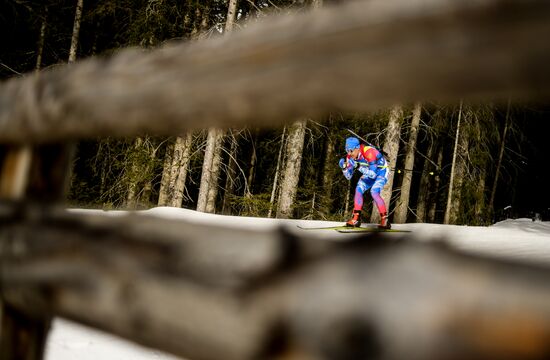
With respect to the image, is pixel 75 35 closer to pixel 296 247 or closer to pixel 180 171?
pixel 180 171

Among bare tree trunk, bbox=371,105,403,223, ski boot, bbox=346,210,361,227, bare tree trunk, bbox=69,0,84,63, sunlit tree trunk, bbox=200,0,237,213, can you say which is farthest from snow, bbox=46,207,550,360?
bare tree trunk, bbox=69,0,84,63

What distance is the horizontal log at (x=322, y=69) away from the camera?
1.31ft

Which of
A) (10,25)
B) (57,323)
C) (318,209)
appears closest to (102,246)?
(57,323)

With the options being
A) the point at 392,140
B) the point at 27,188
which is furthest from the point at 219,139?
the point at 27,188

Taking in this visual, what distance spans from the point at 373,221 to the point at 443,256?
9.61m

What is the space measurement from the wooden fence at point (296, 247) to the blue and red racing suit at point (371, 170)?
670 cm

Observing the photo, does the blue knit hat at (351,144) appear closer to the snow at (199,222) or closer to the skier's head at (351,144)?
the skier's head at (351,144)

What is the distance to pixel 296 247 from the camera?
19.8 inches

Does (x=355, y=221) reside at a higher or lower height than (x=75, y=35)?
lower

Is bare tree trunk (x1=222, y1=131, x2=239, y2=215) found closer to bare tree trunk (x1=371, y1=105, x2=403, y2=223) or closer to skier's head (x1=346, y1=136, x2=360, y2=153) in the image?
skier's head (x1=346, y1=136, x2=360, y2=153)

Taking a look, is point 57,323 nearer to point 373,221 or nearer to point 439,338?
point 439,338

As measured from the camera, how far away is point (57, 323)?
266 cm

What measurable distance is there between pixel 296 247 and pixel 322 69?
236 mm

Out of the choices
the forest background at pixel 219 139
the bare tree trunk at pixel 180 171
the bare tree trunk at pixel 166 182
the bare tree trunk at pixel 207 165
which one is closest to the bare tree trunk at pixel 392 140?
the forest background at pixel 219 139
